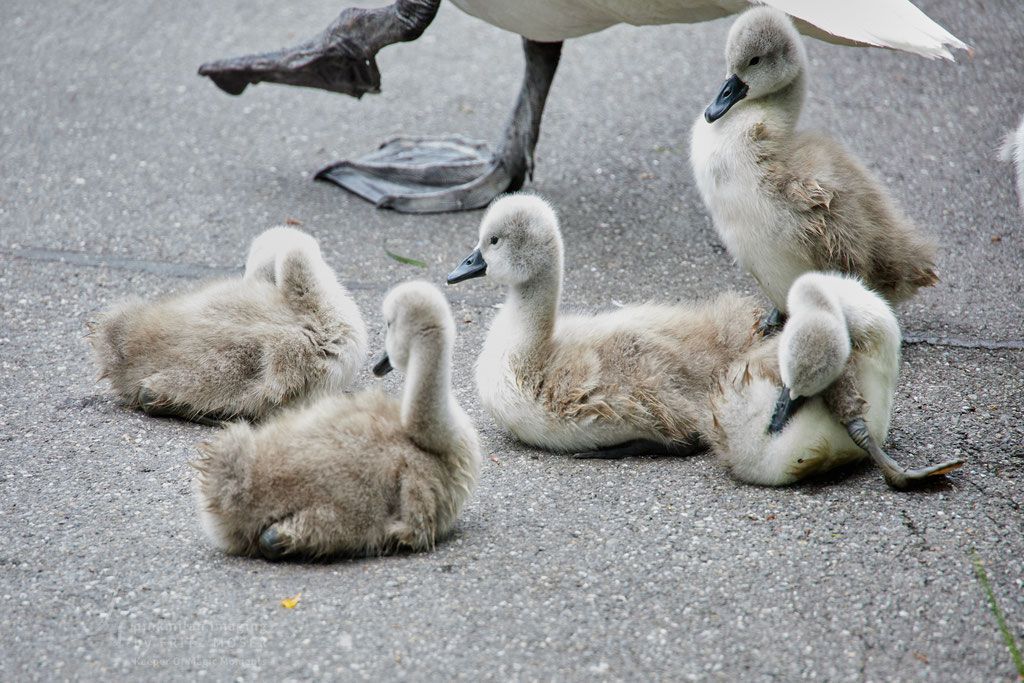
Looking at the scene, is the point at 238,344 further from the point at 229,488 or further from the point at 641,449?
the point at 641,449

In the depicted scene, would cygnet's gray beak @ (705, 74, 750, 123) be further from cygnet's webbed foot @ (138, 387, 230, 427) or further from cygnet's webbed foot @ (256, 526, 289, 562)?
cygnet's webbed foot @ (256, 526, 289, 562)

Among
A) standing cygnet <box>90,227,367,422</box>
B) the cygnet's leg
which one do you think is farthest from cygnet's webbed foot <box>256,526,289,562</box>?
the cygnet's leg

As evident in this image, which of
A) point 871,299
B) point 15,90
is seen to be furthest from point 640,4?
point 15,90

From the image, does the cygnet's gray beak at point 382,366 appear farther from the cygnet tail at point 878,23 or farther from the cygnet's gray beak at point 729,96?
the cygnet tail at point 878,23

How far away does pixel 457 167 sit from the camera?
5742mm

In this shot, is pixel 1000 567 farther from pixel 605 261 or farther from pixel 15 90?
pixel 15 90

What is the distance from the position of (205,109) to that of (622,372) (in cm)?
445

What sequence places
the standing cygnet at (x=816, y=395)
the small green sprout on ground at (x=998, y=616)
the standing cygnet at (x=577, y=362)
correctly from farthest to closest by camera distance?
the standing cygnet at (x=577, y=362), the standing cygnet at (x=816, y=395), the small green sprout on ground at (x=998, y=616)

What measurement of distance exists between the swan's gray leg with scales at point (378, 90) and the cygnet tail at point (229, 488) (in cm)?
292

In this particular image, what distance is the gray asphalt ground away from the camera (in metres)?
2.55

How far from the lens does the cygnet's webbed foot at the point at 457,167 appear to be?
546 centimetres

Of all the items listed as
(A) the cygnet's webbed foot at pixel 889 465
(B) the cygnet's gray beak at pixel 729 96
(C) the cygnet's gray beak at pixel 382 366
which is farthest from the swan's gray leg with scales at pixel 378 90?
(A) the cygnet's webbed foot at pixel 889 465

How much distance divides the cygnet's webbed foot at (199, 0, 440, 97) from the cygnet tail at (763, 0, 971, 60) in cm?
193

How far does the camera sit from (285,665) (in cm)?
244
